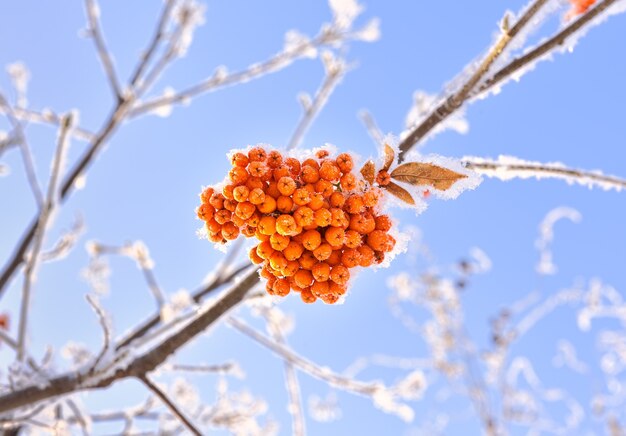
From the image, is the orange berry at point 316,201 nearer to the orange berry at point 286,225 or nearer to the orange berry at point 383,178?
the orange berry at point 286,225

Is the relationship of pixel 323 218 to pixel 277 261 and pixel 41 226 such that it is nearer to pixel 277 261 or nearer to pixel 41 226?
pixel 277 261

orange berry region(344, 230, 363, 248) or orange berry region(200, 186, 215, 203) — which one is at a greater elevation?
orange berry region(200, 186, 215, 203)

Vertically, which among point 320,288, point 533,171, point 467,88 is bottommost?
point 320,288

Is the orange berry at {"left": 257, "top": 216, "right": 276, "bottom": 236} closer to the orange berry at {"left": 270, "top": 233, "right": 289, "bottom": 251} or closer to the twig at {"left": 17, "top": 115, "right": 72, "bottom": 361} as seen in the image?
the orange berry at {"left": 270, "top": 233, "right": 289, "bottom": 251}

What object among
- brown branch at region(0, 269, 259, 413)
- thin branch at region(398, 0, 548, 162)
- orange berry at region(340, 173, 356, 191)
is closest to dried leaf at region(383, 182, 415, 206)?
orange berry at region(340, 173, 356, 191)

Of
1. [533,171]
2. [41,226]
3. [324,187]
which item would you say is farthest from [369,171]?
[41,226]

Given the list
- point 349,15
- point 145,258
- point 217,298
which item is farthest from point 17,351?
point 349,15
